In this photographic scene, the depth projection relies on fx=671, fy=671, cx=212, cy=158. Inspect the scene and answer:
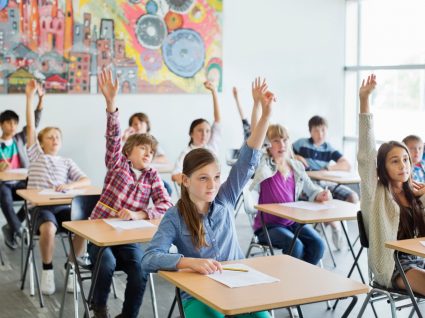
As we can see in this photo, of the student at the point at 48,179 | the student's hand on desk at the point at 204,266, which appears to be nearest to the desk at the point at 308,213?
the student's hand on desk at the point at 204,266

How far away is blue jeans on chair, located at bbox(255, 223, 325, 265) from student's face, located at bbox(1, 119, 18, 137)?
2.86m

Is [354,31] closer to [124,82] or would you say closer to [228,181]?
[124,82]

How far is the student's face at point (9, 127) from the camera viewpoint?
6160 millimetres

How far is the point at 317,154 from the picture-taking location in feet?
21.7

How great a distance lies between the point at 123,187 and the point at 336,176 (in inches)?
103

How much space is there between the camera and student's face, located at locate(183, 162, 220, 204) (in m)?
2.81

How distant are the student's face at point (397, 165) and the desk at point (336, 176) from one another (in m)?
2.29

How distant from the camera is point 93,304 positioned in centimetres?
371

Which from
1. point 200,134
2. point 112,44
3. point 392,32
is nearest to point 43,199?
point 200,134

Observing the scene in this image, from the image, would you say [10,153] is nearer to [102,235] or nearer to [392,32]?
[102,235]

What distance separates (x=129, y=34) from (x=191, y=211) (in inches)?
184

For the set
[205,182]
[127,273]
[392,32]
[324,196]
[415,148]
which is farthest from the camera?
[392,32]

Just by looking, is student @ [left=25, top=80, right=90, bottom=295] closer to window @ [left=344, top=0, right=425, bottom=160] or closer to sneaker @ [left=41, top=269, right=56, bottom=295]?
sneaker @ [left=41, top=269, right=56, bottom=295]

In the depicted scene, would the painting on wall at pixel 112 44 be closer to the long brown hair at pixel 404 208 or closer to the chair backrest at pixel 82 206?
the chair backrest at pixel 82 206
